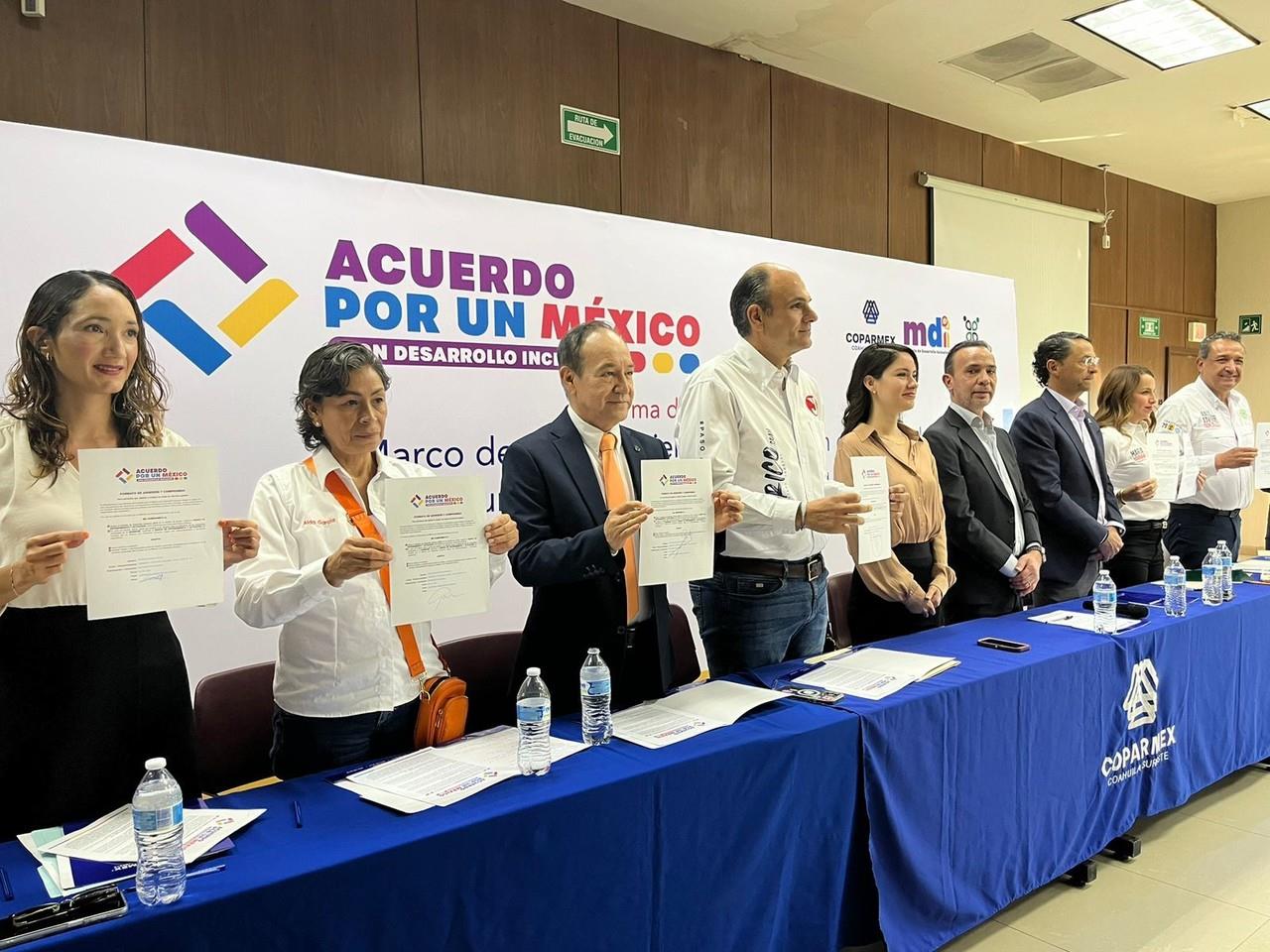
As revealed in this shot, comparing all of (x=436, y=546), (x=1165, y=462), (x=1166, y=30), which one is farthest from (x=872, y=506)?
(x=1166, y=30)

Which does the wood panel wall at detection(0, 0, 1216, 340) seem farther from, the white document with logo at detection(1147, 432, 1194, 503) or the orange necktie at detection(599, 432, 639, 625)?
the white document with logo at detection(1147, 432, 1194, 503)

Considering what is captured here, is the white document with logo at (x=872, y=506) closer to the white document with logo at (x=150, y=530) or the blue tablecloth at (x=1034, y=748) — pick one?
the blue tablecloth at (x=1034, y=748)

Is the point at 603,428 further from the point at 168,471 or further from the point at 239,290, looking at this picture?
the point at 239,290

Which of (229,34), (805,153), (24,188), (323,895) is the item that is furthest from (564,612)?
(805,153)

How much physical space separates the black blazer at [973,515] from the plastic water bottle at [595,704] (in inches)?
69.3

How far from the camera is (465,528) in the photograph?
68.9 inches

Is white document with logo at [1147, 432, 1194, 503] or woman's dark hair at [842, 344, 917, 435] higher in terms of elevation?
woman's dark hair at [842, 344, 917, 435]

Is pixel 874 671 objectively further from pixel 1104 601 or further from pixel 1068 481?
pixel 1068 481

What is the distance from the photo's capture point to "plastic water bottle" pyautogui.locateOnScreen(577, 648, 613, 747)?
1.80 metres

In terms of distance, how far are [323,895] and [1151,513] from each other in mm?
4036

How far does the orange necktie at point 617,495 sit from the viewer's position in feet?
6.95

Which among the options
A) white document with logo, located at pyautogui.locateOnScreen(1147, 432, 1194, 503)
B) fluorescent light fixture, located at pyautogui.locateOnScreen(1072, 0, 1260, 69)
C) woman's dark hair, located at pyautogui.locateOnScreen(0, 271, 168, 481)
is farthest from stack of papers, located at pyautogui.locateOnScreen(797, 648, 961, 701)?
fluorescent light fixture, located at pyautogui.locateOnScreen(1072, 0, 1260, 69)

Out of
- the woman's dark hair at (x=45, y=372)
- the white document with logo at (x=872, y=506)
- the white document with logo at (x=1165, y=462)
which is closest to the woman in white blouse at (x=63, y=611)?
the woman's dark hair at (x=45, y=372)

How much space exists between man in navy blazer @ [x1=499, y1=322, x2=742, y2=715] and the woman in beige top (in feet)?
3.06
